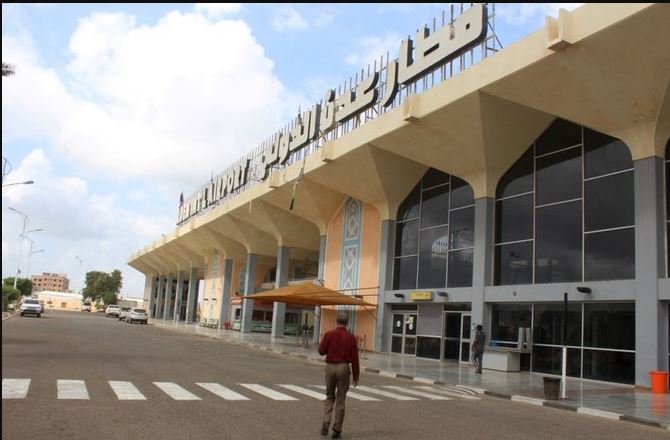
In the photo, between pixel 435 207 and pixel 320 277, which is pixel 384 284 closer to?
pixel 435 207

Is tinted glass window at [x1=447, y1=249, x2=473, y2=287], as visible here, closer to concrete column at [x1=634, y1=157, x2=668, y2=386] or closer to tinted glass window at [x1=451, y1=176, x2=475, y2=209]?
tinted glass window at [x1=451, y1=176, x2=475, y2=209]

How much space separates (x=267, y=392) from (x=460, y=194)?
16157mm

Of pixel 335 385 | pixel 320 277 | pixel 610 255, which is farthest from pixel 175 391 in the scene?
pixel 320 277

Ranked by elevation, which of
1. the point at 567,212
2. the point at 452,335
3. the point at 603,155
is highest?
the point at 603,155

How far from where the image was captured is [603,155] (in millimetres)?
19953

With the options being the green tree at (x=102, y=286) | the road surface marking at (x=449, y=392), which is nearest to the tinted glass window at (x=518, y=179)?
the road surface marking at (x=449, y=392)

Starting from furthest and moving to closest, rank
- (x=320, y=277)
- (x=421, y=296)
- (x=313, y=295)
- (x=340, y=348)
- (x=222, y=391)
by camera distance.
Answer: (x=320, y=277) < (x=313, y=295) < (x=421, y=296) < (x=222, y=391) < (x=340, y=348)

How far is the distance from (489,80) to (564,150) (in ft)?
14.9

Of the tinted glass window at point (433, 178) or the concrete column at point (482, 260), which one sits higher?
the tinted glass window at point (433, 178)

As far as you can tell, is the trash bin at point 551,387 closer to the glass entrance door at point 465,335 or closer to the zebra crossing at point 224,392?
the zebra crossing at point 224,392

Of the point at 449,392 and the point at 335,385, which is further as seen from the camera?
the point at 449,392

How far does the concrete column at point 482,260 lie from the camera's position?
76.3ft

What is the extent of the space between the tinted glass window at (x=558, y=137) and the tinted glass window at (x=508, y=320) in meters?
6.00

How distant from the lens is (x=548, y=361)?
20656mm
